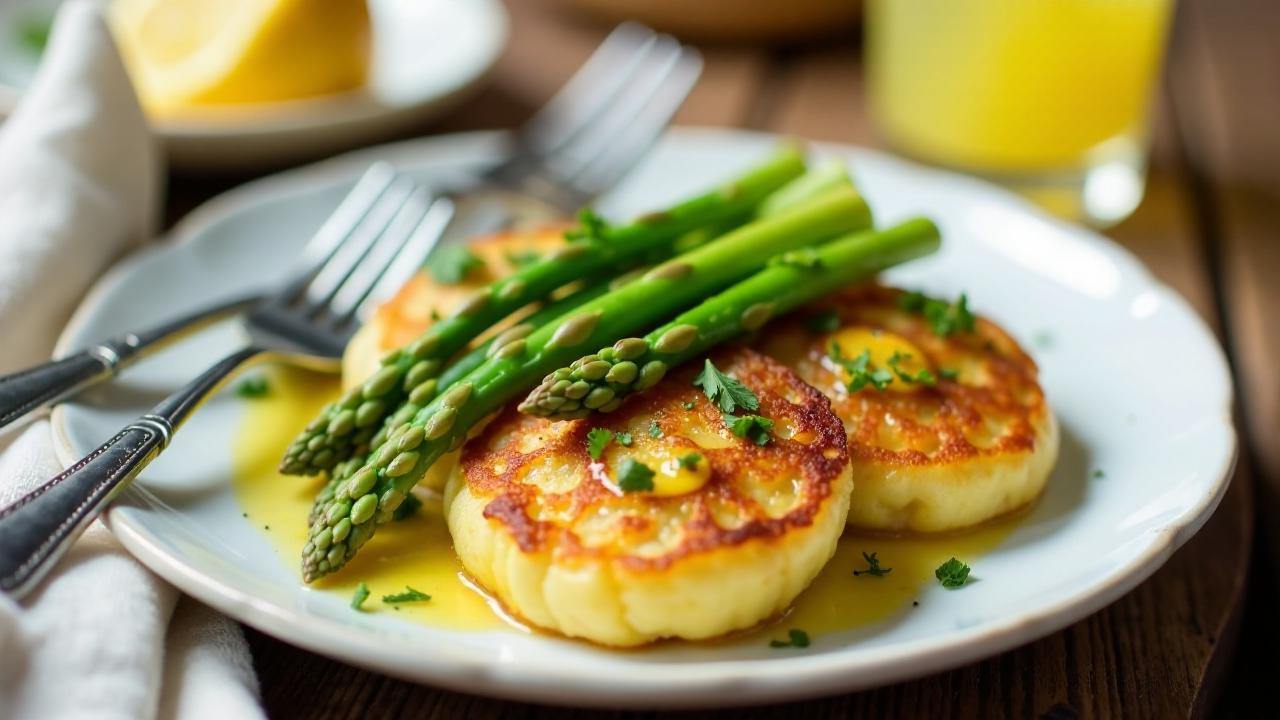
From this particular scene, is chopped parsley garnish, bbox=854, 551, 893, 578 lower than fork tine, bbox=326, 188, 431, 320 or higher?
higher

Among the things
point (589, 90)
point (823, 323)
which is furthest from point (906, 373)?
point (589, 90)

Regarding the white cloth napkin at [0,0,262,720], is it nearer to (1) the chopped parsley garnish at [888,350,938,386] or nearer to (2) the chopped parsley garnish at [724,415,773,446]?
(2) the chopped parsley garnish at [724,415,773,446]

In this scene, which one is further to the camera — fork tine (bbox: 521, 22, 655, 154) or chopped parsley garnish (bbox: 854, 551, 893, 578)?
fork tine (bbox: 521, 22, 655, 154)

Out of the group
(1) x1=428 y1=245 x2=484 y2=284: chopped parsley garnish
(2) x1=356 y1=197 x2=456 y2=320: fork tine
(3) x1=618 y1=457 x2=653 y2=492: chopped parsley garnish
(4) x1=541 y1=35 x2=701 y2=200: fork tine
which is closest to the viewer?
(3) x1=618 y1=457 x2=653 y2=492: chopped parsley garnish

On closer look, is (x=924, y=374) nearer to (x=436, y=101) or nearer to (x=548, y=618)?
(x=548, y=618)

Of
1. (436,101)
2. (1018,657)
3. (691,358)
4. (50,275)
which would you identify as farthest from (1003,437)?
(436,101)

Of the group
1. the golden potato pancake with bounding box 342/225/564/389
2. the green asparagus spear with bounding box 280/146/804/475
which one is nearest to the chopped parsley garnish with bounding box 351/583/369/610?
the green asparagus spear with bounding box 280/146/804/475

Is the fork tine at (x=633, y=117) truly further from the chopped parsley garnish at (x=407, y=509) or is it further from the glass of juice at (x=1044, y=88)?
the chopped parsley garnish at (x=407, y=509)
